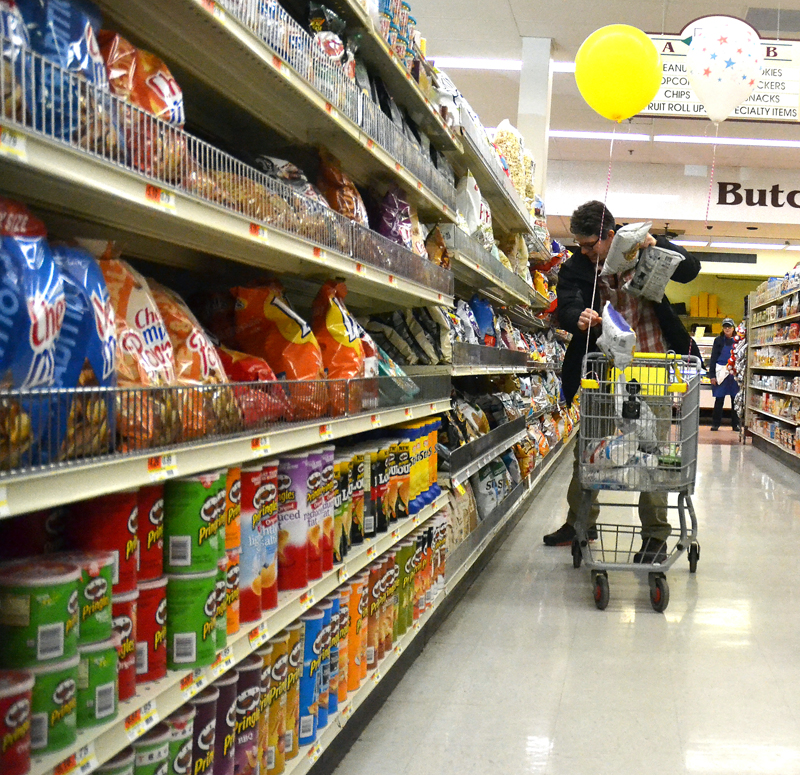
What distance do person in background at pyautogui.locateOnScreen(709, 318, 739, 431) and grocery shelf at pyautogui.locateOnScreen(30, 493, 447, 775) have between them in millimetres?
12691

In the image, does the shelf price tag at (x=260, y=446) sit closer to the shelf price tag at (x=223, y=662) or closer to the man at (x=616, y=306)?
the shelf price tag at (x=223, y=662)

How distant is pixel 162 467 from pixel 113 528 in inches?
4.1

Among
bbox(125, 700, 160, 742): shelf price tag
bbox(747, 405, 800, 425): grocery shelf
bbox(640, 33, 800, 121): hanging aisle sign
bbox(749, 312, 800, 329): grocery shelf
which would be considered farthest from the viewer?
bbox(749, 312, 800, 329): grocery shelf

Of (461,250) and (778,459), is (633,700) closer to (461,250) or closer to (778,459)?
(461,250)

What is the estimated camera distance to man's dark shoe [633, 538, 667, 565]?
3.71 metres

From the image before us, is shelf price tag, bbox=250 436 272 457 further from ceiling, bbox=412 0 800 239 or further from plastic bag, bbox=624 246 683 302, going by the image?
ceiling, bbox=412 0 800 239

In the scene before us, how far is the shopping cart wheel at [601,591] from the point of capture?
3.37 metres

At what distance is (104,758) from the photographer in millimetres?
1063

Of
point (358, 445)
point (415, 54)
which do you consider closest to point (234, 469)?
point (358, 445)

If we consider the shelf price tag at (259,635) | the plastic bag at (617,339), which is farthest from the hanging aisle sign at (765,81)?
the shelf price tag at (259,635)

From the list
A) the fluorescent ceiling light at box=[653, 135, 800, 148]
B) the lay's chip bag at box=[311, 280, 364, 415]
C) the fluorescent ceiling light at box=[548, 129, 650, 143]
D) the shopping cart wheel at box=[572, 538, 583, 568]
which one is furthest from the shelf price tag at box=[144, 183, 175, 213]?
the fluorescent ceiling light at box=[653, 135, 800, 148]

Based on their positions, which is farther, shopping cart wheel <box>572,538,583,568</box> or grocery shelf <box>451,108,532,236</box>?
shopping cart wheel <box>572,538,583,568</box>

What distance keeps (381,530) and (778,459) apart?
323 inches

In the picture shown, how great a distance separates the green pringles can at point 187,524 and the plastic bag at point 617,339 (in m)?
2.35
